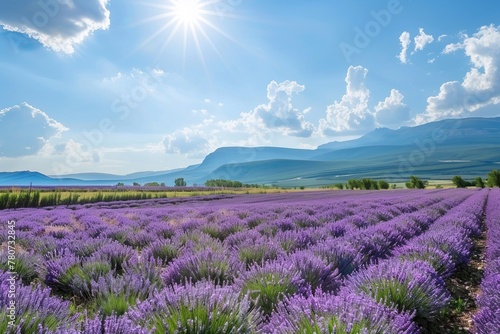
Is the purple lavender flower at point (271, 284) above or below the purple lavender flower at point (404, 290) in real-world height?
above

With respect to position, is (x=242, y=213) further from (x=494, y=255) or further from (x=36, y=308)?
(x=36, y=308)

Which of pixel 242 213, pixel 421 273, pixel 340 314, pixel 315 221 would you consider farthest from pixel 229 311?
pixel 242 213

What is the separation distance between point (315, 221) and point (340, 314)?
7.23 metres

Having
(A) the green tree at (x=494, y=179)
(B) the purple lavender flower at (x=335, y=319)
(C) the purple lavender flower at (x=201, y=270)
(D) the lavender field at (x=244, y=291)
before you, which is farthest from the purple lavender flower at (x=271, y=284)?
(A) the green tree at (x=494, y=179)

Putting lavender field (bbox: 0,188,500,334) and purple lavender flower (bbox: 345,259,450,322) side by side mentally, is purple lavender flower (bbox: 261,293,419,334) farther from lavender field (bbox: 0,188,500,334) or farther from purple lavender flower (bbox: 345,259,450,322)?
purple lavender flower (bbox: 345,259,450,322)

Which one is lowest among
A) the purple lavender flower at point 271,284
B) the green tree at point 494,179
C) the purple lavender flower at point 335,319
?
the green tree at point 494,179

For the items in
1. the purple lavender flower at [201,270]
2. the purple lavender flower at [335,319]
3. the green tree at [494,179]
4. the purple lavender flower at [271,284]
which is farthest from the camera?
the green tree at [494,179]

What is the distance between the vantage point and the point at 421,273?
320 cm

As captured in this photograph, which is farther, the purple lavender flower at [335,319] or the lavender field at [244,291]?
the lavender field at [244,291]

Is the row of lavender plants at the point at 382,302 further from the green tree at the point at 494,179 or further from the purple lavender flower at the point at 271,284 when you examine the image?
the green tree at the point at 494,179

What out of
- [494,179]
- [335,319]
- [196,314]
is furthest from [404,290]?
[494,179]

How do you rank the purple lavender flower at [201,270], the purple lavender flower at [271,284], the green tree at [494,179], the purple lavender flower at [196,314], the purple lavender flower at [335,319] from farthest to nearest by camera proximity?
the green tree at [494,179]
the purple lavender flower at [201,270]
the purple lavender flower at [271,284]
the purple lavender flower at [196,314]
the purple lavender flower at [335,319]

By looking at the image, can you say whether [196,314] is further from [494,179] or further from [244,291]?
[494,179]

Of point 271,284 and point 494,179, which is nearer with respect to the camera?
point 271,284
